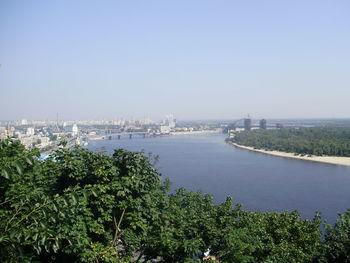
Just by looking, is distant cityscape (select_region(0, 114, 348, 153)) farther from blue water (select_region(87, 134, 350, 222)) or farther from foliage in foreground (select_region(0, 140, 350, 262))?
foliage in foreground (select_region(0, 140, 350, 262))

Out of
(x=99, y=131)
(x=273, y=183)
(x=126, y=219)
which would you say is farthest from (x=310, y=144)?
(x=99, y=131)

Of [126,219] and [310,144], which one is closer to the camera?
[126,219]

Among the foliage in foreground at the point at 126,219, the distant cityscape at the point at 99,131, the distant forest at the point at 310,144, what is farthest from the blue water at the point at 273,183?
the distant cityscape at the point at 99,131

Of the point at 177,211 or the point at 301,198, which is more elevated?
the point at 177,211

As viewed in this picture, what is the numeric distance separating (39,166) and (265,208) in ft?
19.8

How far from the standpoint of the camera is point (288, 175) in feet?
40.1

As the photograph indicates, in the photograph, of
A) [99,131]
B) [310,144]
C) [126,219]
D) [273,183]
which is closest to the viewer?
[126,219]

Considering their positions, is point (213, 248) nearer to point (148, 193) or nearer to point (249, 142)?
point (148, 193)

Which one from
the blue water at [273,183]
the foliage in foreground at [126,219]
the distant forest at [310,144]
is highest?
the foliage in foreground at [126,219]

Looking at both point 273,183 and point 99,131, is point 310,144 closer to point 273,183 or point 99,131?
point 273,183

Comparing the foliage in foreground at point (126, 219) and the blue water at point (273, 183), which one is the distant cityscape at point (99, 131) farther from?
the foliage in foreground at point (126, 219)

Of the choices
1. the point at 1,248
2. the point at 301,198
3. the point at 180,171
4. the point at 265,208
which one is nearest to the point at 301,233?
the point at 1,248

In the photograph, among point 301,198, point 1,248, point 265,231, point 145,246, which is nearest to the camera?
point 1,248

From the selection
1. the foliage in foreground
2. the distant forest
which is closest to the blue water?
the distant forest
